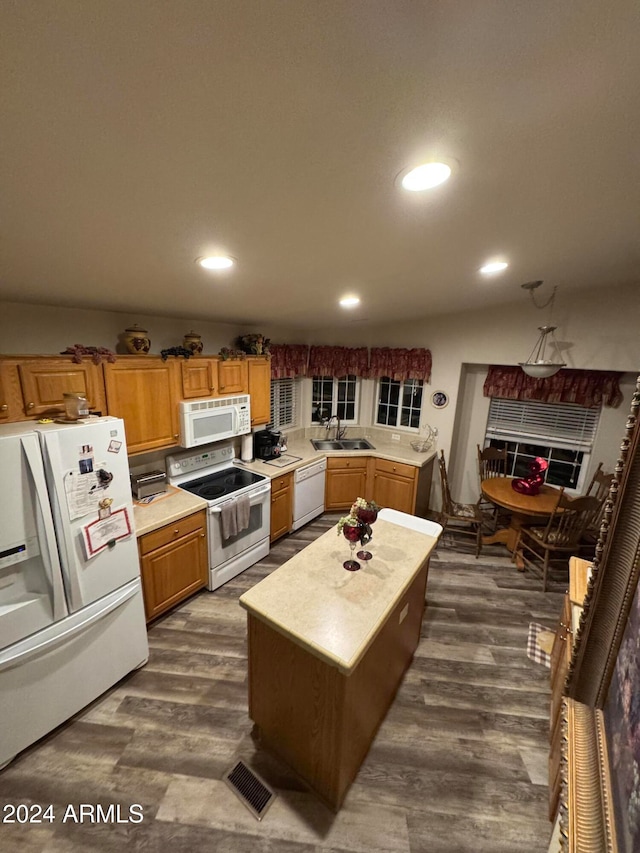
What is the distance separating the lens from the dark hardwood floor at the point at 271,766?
4.70 ft

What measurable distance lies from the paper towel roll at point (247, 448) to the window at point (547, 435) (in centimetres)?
279

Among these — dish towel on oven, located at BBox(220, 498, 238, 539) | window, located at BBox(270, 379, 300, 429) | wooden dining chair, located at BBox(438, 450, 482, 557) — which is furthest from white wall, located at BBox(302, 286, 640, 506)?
dish towel on oven, located at BBox(220, 498, 238, 539)

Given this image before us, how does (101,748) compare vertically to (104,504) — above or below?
below

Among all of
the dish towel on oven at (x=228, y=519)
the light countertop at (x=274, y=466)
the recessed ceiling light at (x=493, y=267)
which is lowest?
the dish towel on oven at (x=228, y=519)

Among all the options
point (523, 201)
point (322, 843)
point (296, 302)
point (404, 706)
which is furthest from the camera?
point (296, 302)

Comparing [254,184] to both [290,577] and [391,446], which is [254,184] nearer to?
[290,577]

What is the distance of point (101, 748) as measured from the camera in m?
1.74

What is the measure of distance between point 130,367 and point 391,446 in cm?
314

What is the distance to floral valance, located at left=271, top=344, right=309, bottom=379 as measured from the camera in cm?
385

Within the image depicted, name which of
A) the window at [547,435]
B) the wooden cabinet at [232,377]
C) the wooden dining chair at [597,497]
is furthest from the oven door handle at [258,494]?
the wooden dining chair at [597,497]

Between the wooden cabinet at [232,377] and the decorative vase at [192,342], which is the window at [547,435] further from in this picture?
the decorative vase at [192,342]

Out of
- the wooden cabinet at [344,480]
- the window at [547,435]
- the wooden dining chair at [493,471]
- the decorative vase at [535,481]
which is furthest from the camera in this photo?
the wooden cabinet at [344,480]

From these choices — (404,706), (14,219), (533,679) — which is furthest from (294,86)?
(533,679)

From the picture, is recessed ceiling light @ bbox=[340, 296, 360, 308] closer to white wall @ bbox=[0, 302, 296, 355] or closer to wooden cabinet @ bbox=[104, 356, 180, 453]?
white wall @ bbox=[0, 302, 296, 355]
